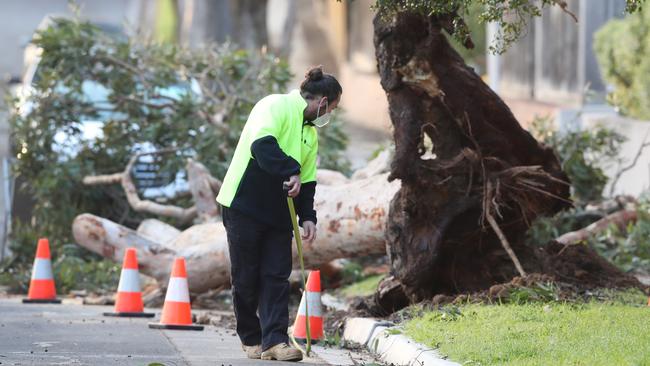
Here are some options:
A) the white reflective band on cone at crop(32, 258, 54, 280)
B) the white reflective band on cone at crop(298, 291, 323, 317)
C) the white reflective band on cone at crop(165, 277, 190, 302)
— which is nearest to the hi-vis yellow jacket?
the white reflective band on cone at crop(298, 291, 323, 317)

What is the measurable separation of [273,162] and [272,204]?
375 mm

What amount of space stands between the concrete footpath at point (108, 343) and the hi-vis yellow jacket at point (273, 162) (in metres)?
0.92

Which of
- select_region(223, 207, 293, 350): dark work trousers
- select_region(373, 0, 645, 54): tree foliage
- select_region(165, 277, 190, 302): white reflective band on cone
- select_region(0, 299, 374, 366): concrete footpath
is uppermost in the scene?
select_region(373, 0, 645, 54): tree foliage

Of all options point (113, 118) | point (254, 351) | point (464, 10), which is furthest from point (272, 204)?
point (113, 118)

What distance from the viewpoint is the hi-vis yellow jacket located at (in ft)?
24.5

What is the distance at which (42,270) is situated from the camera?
11.2 m

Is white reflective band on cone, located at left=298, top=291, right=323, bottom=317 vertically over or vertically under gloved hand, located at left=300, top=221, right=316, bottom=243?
under

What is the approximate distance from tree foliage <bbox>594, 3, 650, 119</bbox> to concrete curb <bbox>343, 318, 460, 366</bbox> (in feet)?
22.8

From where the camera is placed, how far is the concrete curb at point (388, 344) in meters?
7.16

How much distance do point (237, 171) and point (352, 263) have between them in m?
Result: 4.76

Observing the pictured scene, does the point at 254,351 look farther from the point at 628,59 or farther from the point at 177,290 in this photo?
the point at 628,59

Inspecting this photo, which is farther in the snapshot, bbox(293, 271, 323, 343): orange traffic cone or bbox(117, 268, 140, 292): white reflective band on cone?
bbox(117, 268, 140, 292): white reflective band on cone

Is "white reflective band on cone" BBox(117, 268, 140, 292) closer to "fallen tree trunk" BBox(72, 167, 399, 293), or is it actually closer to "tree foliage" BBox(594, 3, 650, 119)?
"fallen tree trunk" BBox(72, 167, 399, 293)

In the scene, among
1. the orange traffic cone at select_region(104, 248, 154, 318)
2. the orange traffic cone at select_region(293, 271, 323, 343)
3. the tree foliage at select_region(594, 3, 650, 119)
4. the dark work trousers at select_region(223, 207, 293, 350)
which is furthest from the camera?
the tree foliage at select_region(594, 3, 650, 119)
